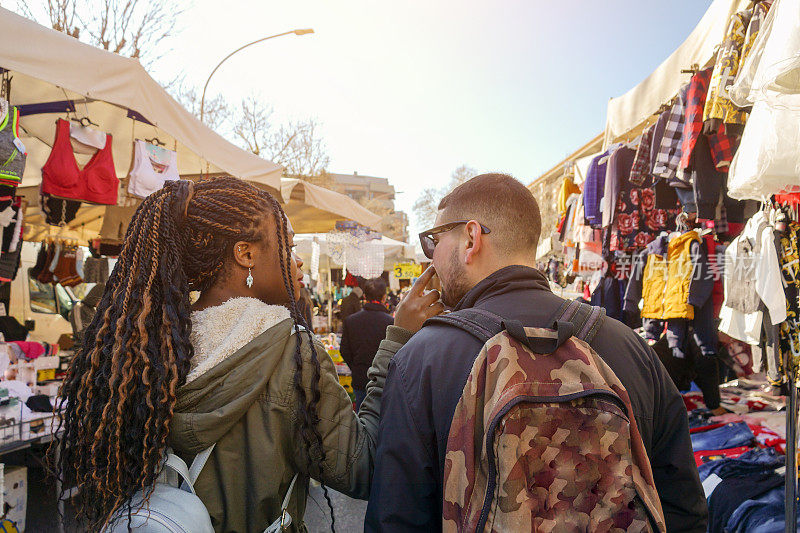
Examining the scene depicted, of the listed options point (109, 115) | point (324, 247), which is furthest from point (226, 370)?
point (324, 247)

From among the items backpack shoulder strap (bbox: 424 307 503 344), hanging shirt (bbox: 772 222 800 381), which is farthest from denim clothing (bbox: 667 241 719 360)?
backpack shoulder strap (bbox: 424 307 503 344)

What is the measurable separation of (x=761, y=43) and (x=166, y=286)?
2.59 metres

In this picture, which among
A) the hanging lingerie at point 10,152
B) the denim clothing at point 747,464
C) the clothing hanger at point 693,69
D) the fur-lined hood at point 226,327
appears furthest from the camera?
the clothing hanger at point 693,69

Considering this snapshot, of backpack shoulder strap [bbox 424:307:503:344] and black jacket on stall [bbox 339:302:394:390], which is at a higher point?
backpack shoulder strap [bbox 424:307:503:344]

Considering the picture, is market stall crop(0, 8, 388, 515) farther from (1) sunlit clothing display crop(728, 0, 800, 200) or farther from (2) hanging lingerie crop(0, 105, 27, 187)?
(1) sunlit clothing display crop(728, 0, 800, 200)

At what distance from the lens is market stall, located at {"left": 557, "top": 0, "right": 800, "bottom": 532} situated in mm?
2201

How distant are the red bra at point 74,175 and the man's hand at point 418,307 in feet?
13.0

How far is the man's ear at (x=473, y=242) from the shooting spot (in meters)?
1.49

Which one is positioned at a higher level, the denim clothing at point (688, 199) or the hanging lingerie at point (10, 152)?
the hanging lingerie at point (10, 152)

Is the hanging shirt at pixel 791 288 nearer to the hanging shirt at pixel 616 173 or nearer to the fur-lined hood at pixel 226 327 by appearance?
the hanging shirt at pixel 616 173

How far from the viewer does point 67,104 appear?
481 centimetres

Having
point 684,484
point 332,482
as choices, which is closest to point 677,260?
point 684,484

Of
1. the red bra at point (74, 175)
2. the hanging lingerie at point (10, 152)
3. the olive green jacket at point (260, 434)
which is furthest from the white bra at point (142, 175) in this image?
the olive green jacket at point (260, 434)

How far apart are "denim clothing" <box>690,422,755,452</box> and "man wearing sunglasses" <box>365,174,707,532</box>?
3060 millimetres
